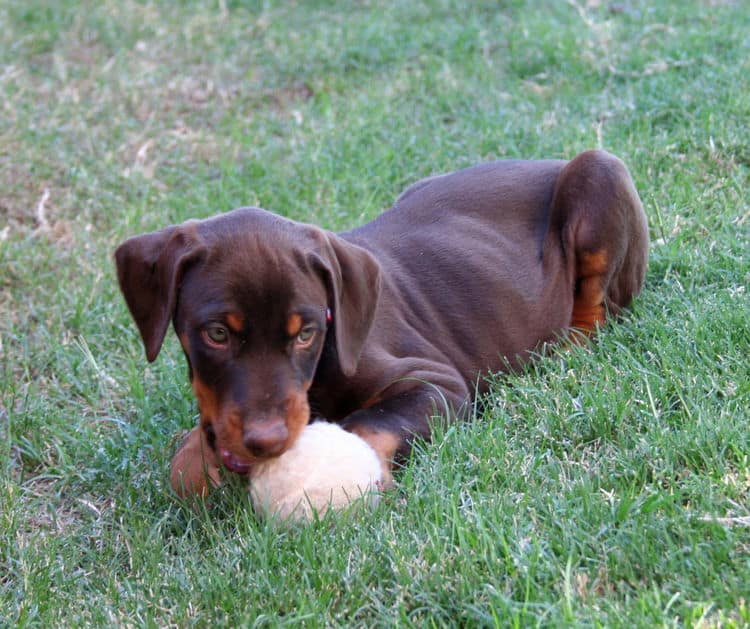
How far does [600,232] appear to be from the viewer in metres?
4.76

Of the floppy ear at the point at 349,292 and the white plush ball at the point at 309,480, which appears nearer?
the white plush ball at the point at 309,480

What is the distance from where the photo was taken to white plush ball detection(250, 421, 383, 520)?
3322mm

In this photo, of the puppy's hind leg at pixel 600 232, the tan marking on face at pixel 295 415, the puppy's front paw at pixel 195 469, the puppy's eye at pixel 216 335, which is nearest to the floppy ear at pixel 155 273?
the puppy's eye at pixel 216 335

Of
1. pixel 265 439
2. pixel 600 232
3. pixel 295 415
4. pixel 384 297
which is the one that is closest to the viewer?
pixel 265 439

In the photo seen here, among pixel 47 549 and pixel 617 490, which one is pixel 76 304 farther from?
pixel 617 490

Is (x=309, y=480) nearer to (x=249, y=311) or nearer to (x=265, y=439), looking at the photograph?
(x=265, y=439)

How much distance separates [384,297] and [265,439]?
1214 mm

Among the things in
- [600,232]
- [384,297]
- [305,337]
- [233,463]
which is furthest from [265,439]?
[600,232]

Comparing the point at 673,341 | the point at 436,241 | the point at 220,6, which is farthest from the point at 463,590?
the point at 220,6

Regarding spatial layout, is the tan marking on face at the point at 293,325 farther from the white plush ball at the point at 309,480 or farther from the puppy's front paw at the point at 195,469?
the puppy's front paw at the point at 195,469

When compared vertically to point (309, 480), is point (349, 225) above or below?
below

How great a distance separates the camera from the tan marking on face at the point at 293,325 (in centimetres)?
339

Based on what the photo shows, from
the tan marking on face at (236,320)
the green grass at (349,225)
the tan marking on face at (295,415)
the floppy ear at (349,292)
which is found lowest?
the green grass at (349,225)

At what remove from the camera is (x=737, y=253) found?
16.1ft
